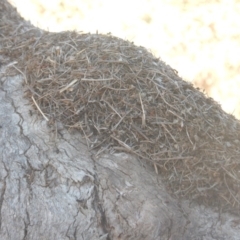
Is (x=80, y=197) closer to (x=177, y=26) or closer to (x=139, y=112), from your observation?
(x=139, y=112)

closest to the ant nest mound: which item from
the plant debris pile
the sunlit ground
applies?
the plant debris pile

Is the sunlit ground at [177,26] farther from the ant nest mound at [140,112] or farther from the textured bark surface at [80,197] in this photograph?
the textured bark surface at [80,197]

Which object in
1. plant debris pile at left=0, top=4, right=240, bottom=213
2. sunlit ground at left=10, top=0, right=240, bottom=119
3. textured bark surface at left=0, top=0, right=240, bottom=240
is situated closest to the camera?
textured bark surface at left=0, top=0, right=240, bottom=240

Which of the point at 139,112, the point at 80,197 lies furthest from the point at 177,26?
the point at 80,197

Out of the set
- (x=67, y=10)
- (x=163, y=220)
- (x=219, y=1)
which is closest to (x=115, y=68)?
(x=163, y=220)

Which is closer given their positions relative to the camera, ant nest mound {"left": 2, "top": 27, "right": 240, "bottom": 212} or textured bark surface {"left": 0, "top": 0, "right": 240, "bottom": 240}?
textured bark surface {"left": 0, "top": 0, "right": 240, "bottom": 240}

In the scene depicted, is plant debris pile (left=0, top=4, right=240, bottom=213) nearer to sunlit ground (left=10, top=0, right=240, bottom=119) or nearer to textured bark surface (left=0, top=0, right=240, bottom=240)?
textured bark surface (left=0, top=0, right=240, bottom=240)
